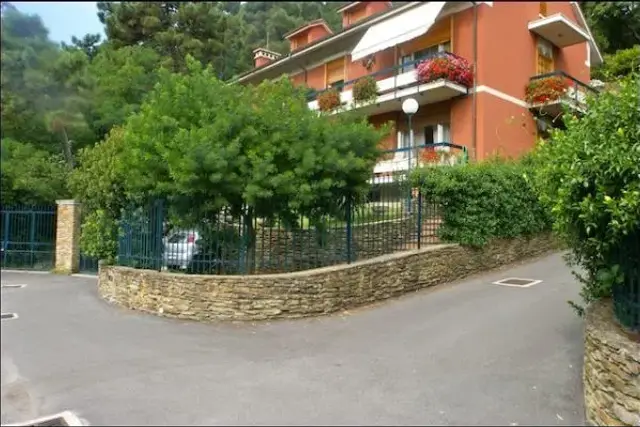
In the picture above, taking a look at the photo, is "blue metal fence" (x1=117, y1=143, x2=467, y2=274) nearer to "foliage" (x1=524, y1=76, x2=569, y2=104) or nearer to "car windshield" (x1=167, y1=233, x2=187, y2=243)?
"car windshield" (x1=167, y1=233, x2=187, y2=243)

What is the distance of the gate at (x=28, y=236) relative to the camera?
16.0m

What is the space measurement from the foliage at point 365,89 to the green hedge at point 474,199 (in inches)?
78.4

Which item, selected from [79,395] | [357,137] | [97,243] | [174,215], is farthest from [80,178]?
[79,395]

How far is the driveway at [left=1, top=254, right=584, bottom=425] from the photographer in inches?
188

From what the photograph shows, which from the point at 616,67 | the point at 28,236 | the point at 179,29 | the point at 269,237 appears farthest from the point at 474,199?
the point at 28,236

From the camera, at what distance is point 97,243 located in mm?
11984

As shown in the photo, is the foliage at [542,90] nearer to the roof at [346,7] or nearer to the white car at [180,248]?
the white car at [180,248]

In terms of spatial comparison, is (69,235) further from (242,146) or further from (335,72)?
(335,72)

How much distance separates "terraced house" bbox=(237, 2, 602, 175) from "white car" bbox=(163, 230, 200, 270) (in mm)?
3083

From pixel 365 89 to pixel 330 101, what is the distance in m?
3.55

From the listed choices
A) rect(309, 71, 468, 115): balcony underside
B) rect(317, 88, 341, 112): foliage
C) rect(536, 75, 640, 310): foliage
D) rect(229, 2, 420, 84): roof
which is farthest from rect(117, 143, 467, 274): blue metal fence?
rect(536, 75, 640, 310): foliage

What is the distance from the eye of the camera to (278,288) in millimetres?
8227

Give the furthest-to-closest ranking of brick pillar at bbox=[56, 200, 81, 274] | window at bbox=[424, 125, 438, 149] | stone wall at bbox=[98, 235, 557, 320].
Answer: window at bbox=[424, 125, 438, 149]
brick pillar at bbox=[56, 200, 81, 274]
stone wall at bbox=[98, 235, 557, 320]

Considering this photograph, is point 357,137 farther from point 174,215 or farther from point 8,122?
point 8,122
